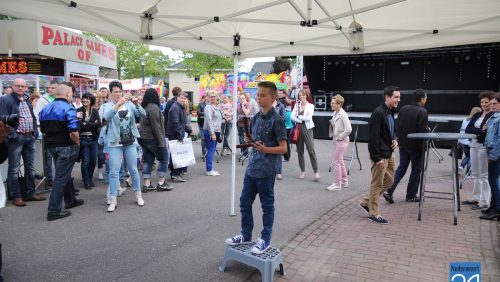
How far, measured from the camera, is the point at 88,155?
708 centimetres

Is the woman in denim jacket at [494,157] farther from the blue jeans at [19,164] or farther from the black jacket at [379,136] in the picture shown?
the blue jeans at [19,164]

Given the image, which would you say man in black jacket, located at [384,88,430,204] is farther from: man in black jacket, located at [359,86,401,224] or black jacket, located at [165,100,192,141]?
black jacket, located at [165,100,192,141]

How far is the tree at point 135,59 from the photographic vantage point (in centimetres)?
4634

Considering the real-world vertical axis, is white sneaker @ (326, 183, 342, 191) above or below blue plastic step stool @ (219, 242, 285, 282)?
below

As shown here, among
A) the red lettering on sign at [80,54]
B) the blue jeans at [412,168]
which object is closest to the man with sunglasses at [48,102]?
the blue jeans at [412,168]

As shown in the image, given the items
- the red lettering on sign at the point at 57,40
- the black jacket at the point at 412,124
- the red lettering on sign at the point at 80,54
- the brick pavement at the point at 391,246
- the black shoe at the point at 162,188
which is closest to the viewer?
the brick pavement at the point at 391,246

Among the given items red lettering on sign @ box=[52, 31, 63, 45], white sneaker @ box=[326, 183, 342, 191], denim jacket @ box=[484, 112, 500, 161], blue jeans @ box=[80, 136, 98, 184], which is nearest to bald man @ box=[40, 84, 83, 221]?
blue jeans @ box=[80, 136, 98, 184]

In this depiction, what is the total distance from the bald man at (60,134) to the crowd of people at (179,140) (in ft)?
0.04

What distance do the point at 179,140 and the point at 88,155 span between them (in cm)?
182

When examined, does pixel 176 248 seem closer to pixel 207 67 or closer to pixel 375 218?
pixel 375 218

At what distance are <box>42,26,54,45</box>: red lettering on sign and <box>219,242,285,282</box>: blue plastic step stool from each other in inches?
527

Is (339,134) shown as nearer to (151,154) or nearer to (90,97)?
(151,154)

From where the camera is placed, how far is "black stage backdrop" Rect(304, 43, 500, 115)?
1675 centimetres

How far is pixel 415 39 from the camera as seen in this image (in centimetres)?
496
